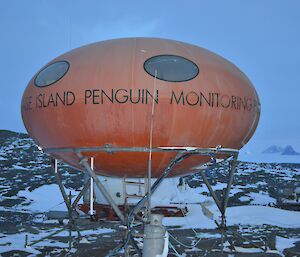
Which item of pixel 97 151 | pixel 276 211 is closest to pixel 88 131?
pixel 97 151

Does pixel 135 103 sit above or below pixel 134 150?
above

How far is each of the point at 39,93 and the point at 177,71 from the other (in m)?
3.31

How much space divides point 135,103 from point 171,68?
1.17 m

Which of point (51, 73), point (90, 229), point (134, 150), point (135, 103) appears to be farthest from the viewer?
point (90, 229)

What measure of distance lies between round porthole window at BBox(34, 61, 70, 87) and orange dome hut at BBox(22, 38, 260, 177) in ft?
0.11

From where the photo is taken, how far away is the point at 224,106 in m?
9.55

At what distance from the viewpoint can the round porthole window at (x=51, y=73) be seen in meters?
9.77

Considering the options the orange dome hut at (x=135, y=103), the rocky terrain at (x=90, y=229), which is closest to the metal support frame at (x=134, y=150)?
the orange dome hut at (x=135, y=103)

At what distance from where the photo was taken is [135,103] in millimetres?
8820

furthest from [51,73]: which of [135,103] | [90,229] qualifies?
[90,229]

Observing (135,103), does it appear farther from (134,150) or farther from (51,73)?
(51,73)

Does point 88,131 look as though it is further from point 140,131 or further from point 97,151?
point 140,131

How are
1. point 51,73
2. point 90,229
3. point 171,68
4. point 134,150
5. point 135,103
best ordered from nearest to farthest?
1. point 135,103
2. point 134,150
3. point 171,68
4. point 51,73
5. point 90,229

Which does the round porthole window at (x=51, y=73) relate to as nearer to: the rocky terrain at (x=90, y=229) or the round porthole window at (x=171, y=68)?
the round porthole window at (x=171, y=68)
